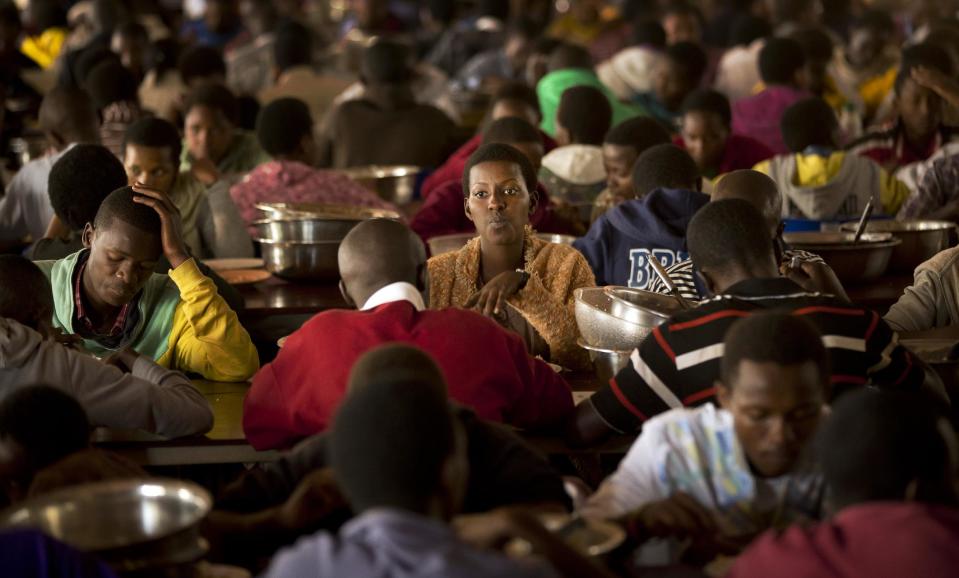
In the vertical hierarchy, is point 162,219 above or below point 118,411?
above

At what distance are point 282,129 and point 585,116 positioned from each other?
1.32 metres

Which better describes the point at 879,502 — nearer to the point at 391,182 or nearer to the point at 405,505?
the point at 405,505

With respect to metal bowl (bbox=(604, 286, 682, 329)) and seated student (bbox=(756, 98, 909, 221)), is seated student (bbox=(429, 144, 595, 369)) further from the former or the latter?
seated student (bbox=(756, 98, 909, 221))

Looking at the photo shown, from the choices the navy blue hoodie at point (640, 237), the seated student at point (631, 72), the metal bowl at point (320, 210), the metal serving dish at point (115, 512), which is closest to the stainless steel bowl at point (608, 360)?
the navy blue hoodie at point (640, 237)

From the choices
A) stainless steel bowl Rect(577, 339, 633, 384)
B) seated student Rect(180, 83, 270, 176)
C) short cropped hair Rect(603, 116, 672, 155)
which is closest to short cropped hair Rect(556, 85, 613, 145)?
short cropped hair Rect(603, 116, 672, 155)

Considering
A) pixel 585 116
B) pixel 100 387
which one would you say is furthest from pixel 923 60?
pixel 100 387

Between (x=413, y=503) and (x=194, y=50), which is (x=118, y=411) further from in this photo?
(x=194, y=50)

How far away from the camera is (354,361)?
9.59ft

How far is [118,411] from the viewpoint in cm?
310

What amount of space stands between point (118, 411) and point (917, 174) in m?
3.88

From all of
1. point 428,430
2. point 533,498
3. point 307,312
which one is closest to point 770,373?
point 533,498

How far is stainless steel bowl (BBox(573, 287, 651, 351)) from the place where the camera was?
3334mm

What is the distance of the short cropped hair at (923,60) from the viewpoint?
628 centimetres

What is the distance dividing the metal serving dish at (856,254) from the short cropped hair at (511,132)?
4.09 ft
